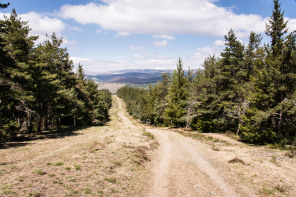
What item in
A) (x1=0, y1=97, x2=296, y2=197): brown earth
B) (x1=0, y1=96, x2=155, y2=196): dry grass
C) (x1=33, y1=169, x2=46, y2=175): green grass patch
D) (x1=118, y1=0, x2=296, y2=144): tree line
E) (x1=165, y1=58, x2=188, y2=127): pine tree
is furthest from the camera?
(x1=165, y1=58, x2=188, y2=127): pine tree

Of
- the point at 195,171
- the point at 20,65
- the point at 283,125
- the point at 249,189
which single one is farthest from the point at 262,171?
the point at 20,65

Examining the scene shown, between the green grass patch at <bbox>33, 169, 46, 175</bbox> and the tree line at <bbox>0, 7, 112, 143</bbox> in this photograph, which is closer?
the green grass patch at <bbox>33, 169, 46, 175</bbox>

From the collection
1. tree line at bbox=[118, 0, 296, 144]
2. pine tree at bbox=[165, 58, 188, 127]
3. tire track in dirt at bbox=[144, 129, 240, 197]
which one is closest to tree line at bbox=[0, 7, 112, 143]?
tire track in dirt at bbox=[144, 129, 240, 197]

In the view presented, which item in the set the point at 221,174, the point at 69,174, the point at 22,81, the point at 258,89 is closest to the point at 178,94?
the point at 258,89

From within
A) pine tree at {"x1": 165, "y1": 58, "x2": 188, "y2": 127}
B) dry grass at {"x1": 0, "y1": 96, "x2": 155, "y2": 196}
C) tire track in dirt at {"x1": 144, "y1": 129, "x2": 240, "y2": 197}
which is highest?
pine tree at {"x1": 165, "y1": 58, "x2": 188, "y2": 127}

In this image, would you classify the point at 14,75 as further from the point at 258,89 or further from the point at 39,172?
the point at 258,89

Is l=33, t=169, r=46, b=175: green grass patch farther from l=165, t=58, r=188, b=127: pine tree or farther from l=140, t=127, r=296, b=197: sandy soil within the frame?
l=165, t=58, r=188, b=127: pine tree

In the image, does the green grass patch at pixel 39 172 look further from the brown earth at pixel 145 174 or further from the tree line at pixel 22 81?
the tree line at pixel 22 81

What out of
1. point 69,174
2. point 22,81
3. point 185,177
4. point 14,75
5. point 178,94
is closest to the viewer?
point 69,174

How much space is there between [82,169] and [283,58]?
24281mm

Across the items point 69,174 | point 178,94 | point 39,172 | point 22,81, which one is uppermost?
point 22,81

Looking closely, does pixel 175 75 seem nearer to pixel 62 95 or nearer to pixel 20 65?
pixel 62 95

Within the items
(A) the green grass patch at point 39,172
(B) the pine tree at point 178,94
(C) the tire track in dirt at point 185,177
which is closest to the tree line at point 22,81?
(A) the green grass patch at point 39,172

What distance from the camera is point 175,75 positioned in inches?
1532
